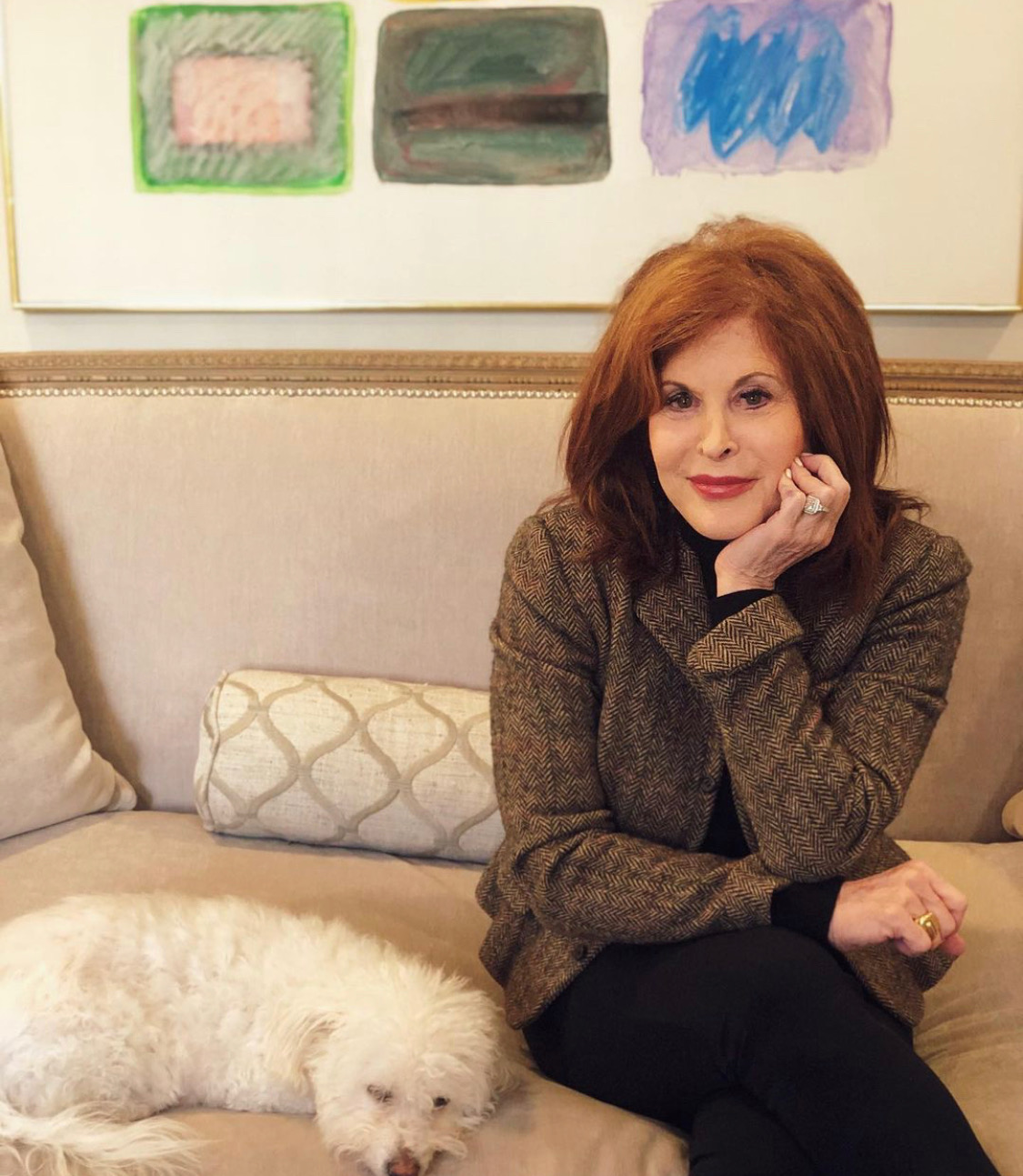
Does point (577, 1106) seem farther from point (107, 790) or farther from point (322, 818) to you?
point (107, 790)

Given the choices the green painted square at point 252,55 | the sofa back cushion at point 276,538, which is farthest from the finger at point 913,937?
the green painted square at point 252,55

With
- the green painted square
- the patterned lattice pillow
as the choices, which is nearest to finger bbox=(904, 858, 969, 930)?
the patterned lattice pillow

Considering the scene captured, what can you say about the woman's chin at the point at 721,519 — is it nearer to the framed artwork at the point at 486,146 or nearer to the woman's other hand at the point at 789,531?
the woman's other hand at the point at 789,531

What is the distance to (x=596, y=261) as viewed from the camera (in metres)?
2.09

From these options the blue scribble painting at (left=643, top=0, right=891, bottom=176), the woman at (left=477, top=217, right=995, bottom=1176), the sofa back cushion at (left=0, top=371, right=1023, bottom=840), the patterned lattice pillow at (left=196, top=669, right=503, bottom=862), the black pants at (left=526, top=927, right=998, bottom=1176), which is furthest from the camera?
the blue scribble painting at (left=643, top=0, right=891, bottom=176)

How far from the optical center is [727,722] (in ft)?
4.01

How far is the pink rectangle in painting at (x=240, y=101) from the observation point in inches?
82.3

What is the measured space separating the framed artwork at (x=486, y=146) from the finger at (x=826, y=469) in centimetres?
92

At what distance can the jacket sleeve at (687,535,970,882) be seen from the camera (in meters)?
1.20

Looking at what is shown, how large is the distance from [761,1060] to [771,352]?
0.72 meters

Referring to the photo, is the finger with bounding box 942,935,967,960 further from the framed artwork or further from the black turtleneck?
the framed artwork

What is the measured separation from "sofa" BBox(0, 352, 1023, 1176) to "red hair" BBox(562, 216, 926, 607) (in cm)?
51

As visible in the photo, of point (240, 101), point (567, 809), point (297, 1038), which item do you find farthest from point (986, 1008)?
point (240, 101)

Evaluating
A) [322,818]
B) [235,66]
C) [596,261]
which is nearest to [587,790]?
[322,818]
